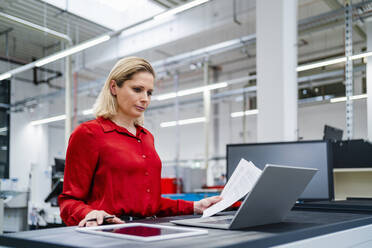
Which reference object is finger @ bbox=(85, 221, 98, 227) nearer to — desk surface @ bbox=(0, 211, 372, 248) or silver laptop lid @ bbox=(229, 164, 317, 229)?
desk surface @ bbox=(0, 211, 372, 248)

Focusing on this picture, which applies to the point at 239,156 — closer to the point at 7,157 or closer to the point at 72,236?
the point at 72,236

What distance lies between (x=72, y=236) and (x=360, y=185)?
3121mm

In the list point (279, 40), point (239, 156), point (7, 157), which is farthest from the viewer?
point (7, 157)

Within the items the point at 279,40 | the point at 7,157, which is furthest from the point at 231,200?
the point at 7,157

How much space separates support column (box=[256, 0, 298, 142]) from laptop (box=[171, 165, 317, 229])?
7.11 feet

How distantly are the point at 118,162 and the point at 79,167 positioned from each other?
0.43 feet

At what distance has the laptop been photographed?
0.85m

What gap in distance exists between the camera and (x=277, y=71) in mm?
3213

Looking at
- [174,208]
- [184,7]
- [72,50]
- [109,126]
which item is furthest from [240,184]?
[72,50]

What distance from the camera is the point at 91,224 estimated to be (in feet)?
3.23

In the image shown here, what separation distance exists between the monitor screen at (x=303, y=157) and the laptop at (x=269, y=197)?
36.9 inches

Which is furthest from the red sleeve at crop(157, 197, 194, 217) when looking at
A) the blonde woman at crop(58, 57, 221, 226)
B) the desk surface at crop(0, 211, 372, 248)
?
the desk surface at crop(0, 211, 372, 248)

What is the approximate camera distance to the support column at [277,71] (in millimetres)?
3143

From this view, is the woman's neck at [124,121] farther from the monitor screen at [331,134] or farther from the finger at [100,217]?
the monitor screen at [331,134]
